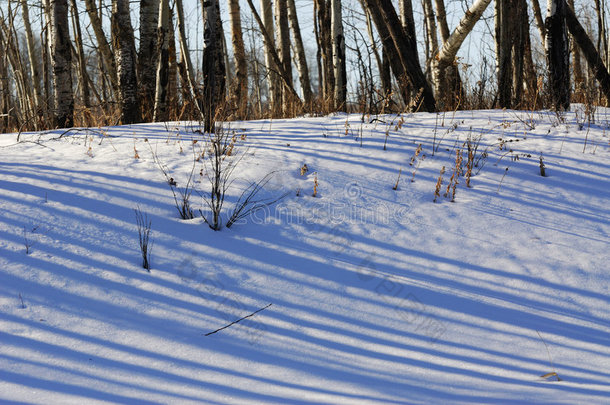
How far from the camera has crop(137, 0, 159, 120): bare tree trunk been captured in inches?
258

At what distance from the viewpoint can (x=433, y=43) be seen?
12.2 metres

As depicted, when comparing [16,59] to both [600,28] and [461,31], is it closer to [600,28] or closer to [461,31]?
[461,31]

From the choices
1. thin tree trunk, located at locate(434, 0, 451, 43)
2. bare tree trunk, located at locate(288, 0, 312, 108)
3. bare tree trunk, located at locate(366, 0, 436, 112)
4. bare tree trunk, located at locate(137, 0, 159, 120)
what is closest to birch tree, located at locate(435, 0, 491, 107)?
bare tree trunk, located at locate(366, 0, 436, 112)

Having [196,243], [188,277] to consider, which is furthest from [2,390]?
[196,243]

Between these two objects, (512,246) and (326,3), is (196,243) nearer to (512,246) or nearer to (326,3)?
(512,246)

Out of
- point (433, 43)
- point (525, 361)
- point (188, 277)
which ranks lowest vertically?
point (525, 361)

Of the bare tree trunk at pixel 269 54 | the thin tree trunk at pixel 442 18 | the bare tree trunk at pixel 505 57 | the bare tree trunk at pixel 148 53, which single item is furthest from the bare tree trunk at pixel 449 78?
the bare tree trunk at pixel 148 53

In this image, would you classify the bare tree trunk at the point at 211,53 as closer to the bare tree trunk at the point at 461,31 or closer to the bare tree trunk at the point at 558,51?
the bare tree trunk at the point at 461,31

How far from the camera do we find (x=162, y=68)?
6348mm

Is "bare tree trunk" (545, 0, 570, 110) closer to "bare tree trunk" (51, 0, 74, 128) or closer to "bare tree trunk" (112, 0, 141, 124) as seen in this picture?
"bare tree trunk" (112, 0, 141, 124)

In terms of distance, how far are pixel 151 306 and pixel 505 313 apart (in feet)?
6.43

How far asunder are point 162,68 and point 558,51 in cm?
544

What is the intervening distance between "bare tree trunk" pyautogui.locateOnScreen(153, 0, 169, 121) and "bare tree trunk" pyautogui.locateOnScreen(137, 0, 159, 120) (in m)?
0.12

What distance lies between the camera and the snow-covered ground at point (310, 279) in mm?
2045
